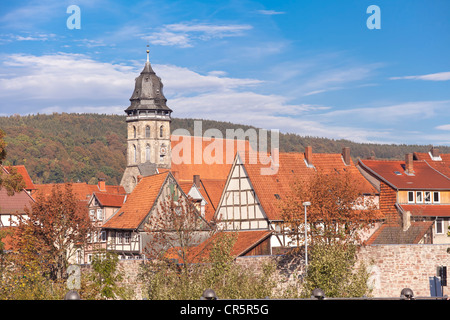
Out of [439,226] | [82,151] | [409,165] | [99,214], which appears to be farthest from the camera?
[82,151]

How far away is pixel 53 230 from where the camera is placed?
48781 mm

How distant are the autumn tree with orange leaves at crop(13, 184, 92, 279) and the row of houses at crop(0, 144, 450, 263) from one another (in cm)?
252

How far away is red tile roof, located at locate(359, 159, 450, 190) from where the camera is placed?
194 ft

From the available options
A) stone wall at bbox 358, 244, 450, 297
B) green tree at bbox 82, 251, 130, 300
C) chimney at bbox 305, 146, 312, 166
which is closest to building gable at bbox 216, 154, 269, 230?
chimney at bbox 305, 146, 312, 166

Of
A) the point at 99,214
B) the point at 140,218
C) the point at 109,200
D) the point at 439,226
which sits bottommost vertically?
the point at 439,226

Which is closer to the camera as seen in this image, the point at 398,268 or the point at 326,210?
the point at 398,268

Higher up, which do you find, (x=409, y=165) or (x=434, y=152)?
(x=434, y=152)

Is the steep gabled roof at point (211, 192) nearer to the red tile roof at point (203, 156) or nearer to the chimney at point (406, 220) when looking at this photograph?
the chimney at point (406, 220)

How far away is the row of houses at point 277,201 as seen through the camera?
51812 mm

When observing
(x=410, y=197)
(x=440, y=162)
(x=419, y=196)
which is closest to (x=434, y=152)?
(x=440, y=162)

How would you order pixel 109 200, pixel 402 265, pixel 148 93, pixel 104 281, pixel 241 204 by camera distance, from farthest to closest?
pixel 148 93 → pixel 109 200 → pixel 241 204 → pixel 402 265 → pixel 104 281

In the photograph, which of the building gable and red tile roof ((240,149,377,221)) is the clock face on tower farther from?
the building gable

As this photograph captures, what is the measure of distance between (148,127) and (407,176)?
6310 centimetres

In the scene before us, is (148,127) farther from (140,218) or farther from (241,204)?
(241,204)
